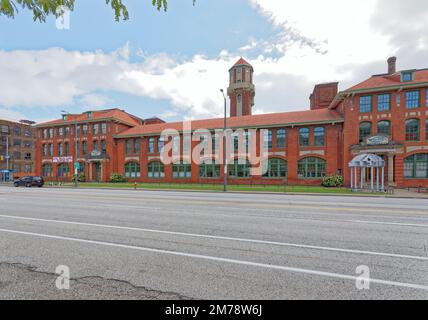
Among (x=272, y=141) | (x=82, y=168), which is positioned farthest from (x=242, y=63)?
(x=82, y=168)

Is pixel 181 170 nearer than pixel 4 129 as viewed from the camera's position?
Yes

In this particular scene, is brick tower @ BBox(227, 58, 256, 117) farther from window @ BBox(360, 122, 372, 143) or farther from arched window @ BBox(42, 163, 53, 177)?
arched window @ BBox(42, 163, 53, 177)

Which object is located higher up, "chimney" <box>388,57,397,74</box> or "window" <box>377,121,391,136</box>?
"chimney" <box>388,57,397,74</box>

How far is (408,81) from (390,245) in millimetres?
28328

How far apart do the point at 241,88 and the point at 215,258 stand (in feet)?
151

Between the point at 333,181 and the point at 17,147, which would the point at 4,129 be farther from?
the point at 333,181

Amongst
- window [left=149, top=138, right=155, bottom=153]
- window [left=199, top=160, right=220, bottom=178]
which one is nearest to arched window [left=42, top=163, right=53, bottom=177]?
window [left=149, top=138, right=155, bottom=153]

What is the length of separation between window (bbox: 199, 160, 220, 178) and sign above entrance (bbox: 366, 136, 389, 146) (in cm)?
1958

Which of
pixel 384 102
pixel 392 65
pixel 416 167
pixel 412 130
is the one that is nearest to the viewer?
pixel 416 167

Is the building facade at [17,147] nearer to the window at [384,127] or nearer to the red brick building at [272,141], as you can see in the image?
the red brick building at [272,141]

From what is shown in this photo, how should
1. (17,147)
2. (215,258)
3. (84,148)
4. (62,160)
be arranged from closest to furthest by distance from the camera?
1. (215,258)
2. (84,148)
3. (62,160)
4. (17,147)

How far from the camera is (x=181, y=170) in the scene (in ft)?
112

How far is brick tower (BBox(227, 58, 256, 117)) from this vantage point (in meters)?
46.2

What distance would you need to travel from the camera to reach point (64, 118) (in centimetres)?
4359
